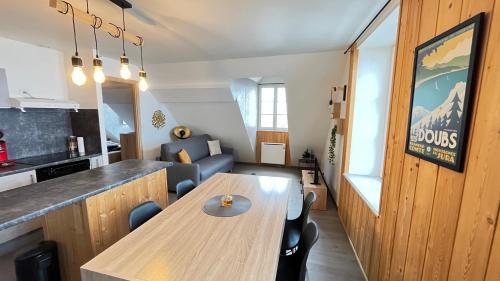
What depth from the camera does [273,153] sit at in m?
5.45

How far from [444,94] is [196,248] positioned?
1.44 meters

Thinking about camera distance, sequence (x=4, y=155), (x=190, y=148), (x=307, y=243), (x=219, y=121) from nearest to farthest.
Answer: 1. (x=307, y=243)
2. (x=4, y=155)
3. (x=190, y=148)
4. (x=219, y=121)

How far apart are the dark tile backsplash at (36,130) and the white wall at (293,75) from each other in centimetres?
153

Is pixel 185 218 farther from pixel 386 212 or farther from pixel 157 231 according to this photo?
pixel 386 212

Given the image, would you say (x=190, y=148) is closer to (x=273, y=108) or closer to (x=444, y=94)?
(x=273, y=108)

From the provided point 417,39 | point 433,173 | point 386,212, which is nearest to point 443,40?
point 417,39

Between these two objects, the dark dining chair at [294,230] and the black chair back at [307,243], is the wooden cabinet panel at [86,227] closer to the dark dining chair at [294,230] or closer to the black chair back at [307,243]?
the dark dining chair at [294,230]

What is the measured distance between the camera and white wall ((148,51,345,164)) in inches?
122

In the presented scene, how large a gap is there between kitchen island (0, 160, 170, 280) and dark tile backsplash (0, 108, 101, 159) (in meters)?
1.63

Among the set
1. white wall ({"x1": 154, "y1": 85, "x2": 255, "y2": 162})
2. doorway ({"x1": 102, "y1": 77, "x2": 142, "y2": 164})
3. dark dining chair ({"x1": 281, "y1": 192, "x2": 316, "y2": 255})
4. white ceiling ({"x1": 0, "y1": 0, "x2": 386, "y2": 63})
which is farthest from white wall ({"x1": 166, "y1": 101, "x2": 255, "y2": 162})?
dark dining chair ({"x1": 281, "y1": 192, "x2": 316, "y2": 255})

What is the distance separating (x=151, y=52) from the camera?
2941 millimetres

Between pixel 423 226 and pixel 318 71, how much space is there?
2632mm

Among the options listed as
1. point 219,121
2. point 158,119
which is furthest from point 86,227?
point 219,121

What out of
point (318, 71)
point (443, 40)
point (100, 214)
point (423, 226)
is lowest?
point (100, 214)
